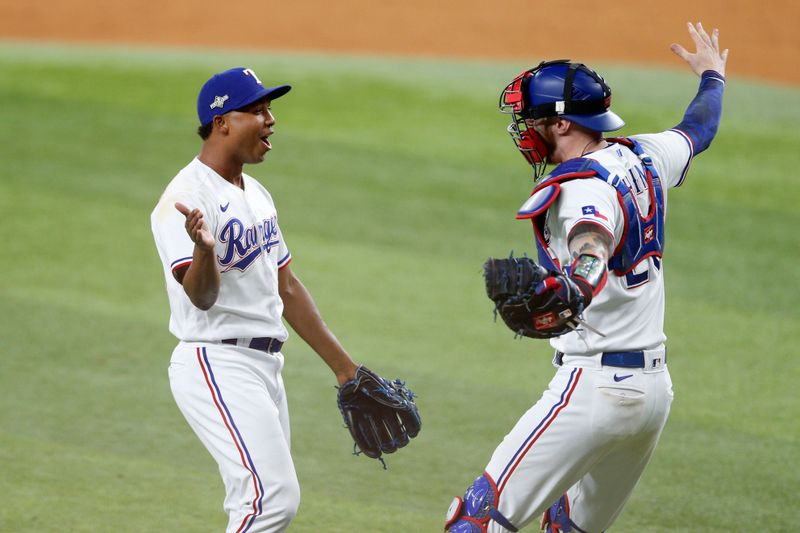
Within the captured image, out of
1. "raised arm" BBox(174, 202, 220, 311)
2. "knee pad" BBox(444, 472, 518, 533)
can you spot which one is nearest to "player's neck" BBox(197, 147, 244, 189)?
"raised arm" BBox(174, 202, 220, 311)

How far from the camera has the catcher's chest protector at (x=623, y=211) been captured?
3992mm

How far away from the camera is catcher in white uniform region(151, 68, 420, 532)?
14.0 feet

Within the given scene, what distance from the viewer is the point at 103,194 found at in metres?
11.8

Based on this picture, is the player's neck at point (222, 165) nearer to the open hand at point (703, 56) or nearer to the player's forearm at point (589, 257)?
the player's forearm at point (589, 257)

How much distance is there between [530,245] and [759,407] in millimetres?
3523

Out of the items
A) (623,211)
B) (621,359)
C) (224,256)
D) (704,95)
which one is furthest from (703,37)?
(224,256)

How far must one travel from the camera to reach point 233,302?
451 cm

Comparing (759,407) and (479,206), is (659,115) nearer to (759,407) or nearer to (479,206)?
(479,206)

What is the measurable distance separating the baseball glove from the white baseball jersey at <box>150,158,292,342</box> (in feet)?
4.02

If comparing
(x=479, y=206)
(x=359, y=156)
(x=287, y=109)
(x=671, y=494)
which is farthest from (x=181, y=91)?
(x=671, y=494)

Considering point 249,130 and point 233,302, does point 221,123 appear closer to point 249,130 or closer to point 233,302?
point 249,130

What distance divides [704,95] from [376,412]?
202cm

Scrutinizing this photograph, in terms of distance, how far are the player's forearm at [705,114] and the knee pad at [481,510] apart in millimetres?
1696

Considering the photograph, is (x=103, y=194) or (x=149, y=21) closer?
(x=103, y=194)
